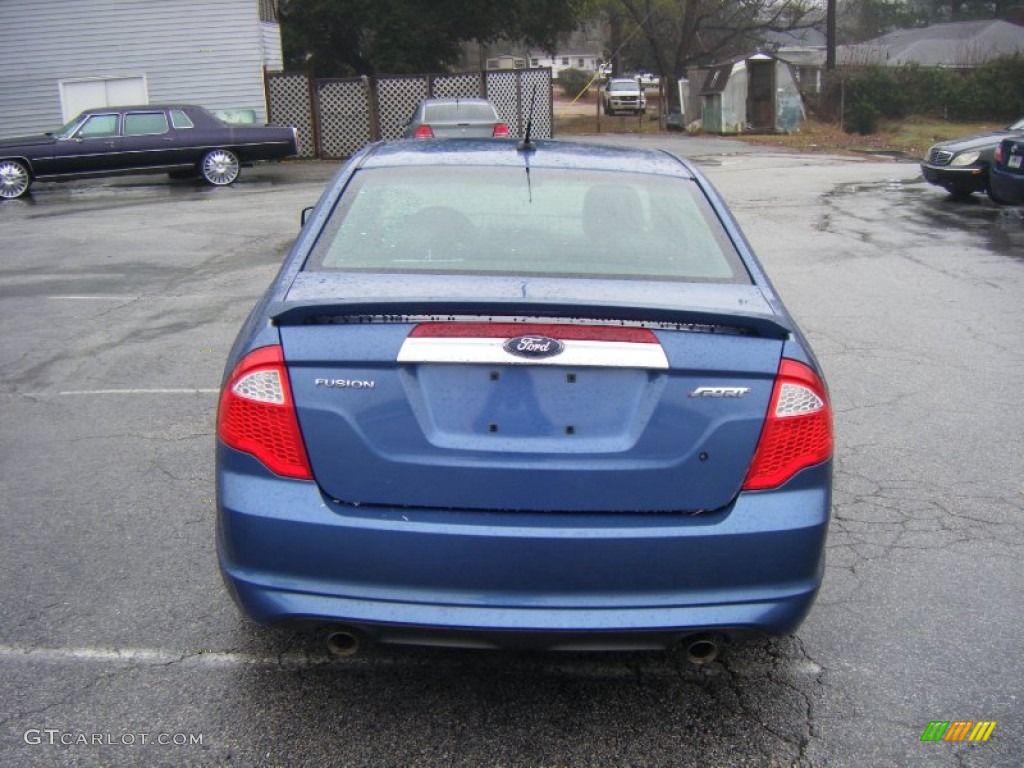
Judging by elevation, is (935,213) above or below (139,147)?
below

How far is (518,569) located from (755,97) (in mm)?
37048

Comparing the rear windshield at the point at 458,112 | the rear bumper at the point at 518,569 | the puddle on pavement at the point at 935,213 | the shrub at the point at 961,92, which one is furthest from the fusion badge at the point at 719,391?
the shrub at the point at 961,92

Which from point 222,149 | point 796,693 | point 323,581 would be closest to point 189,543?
point 323,581

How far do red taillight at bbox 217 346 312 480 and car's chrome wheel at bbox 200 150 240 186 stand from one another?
761 inches

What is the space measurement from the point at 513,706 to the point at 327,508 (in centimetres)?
92

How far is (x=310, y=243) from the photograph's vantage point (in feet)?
11.9

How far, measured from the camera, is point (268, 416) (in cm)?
300

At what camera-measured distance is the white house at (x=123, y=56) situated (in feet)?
87.5

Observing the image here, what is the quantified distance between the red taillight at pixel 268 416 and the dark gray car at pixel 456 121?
687 inches

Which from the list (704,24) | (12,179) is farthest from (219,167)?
(704,24)

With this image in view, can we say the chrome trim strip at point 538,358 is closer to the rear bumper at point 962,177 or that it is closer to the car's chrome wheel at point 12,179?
the rear bumper at point 962,177

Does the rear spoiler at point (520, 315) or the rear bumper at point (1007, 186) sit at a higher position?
the rear spoiler at point (520, 315)

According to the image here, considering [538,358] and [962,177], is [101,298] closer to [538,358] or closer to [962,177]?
[538,358]

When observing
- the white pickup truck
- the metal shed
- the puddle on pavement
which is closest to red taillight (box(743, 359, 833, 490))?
the puddle on pavement
